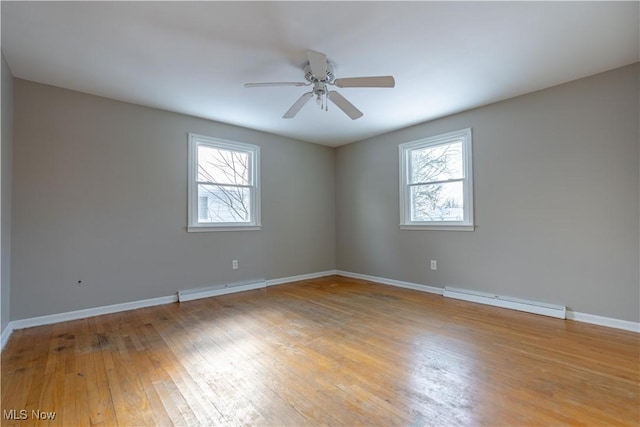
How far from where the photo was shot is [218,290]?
4211 millimetres

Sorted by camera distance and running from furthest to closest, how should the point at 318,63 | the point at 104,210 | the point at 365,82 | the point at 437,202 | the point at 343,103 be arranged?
the point at 437,202
the point at 104,210
the point at 343,103
the point at 365,82
the point at 318,63

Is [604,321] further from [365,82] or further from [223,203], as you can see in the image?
[223,203]

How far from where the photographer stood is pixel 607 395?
5.76 feet

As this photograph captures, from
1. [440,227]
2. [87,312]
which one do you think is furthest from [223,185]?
[440,227]

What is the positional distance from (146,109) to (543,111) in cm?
478

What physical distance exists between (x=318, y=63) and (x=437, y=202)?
2838 mm

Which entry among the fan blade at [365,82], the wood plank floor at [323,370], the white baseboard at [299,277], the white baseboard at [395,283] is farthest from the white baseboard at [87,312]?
the fan blade at [365,82]

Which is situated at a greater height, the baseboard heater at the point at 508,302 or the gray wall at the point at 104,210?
the gray wall at the point at 104,210

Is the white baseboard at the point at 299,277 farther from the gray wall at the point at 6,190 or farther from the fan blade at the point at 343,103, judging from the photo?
the fan blade at the point at 343,103

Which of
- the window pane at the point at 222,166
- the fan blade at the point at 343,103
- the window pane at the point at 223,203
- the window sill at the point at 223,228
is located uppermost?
the fan blade at the point at 343,103

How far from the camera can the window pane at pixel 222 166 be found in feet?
14.0

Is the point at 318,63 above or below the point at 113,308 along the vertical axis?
above

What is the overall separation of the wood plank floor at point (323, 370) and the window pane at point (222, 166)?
197 centimetres

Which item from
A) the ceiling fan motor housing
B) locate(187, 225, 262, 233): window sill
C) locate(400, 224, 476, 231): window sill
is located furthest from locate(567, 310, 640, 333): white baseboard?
locate(187, 225, 262, 233): window sill
